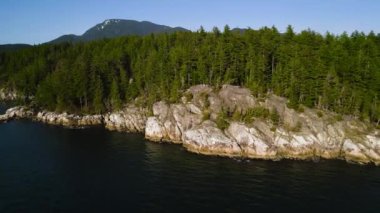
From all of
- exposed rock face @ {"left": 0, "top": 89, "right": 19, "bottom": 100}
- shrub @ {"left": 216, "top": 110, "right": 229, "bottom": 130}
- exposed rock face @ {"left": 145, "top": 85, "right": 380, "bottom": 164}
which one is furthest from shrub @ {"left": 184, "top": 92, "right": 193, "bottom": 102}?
exposed rock face @ {"left": 0, "top": 89, "right": 19, "bottom": 100}

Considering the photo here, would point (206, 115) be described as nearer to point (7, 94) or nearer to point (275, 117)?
point (275, 117)

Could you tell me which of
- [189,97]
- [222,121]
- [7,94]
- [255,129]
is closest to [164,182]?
[222,121]

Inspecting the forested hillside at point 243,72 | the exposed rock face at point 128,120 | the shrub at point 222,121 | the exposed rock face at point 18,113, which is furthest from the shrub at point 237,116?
the exposed rock face at point 18,113

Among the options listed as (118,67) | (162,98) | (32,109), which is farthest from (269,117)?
(32,109)

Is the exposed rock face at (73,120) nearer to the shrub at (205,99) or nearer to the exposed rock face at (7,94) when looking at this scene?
the shrub at (205,99)

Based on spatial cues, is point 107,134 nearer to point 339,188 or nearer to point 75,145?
point 75,145
